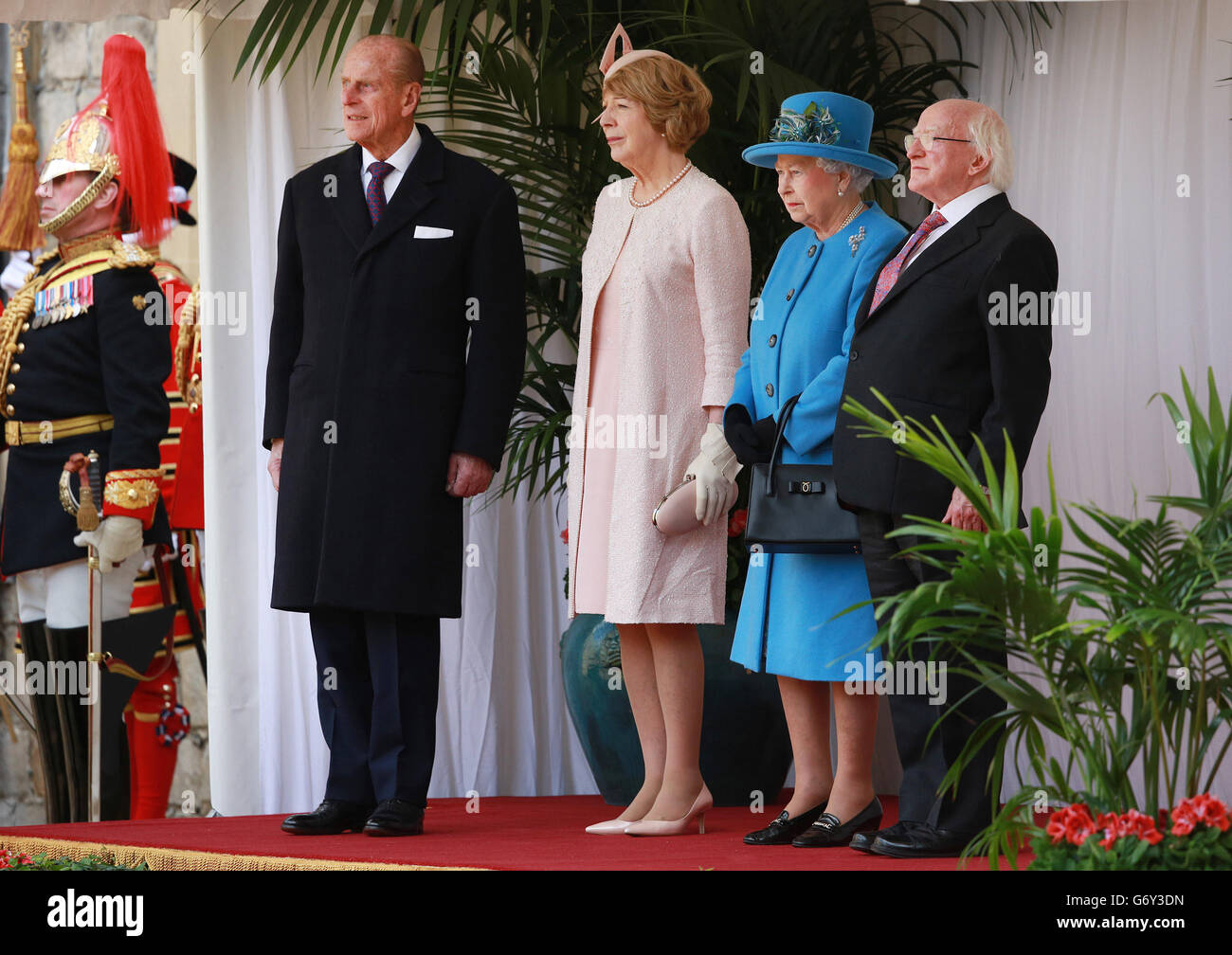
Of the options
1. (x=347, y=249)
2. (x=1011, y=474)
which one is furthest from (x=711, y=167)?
(x=1011, y=474)

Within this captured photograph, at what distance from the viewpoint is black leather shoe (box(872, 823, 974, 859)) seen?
3367 millimetres

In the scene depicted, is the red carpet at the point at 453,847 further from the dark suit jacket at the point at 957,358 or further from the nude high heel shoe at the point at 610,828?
the dark suit jacket at the point at 957,358

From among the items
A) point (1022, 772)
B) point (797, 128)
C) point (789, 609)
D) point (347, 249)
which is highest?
point (797, 128)

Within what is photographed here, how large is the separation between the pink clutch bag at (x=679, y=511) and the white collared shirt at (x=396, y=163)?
38.5 inches

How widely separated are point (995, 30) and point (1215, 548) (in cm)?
289

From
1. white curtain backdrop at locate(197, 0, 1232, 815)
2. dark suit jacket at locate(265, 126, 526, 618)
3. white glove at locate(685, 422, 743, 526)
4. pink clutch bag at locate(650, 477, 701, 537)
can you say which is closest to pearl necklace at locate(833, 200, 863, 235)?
white glove at locate(685, 422, 743, 526)

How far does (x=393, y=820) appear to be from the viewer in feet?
12.6

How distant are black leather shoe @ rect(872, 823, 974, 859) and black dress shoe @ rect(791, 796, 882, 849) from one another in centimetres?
24

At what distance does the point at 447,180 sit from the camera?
13.3 feet

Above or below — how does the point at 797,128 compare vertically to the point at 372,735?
above

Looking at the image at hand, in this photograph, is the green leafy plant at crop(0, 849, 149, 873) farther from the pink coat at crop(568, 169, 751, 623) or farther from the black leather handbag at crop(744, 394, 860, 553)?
the black leather handbag at crop(744, 394, 860, 553)

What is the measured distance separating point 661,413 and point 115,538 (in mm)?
2257

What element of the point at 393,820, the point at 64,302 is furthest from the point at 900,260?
the point at 64,302
